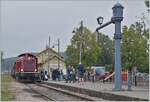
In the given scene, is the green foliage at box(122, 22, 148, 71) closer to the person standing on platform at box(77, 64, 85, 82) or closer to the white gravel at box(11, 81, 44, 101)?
the person standing on platform at box(77, 64, 85, 82)

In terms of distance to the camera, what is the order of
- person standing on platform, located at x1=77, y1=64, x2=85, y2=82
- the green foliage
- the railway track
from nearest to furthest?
the railway track, person standing on platform, located at x1=77, y1=64, x2=85, y2=82, the green foliage

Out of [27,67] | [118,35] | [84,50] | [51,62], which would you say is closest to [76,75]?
[27,67]

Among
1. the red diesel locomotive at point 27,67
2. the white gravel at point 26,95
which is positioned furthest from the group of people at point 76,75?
the white gravel at point 26,95

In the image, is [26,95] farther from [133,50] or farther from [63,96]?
[133,50]

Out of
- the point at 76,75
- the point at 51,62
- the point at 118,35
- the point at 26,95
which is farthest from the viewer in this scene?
the point at 51,62

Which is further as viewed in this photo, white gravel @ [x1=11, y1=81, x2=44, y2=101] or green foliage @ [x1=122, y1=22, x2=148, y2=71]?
green foliage @ [x1=122, y1=22, x2=148, y2=71]

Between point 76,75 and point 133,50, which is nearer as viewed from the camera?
point 76,75

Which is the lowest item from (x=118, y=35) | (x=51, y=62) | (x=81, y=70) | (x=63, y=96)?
(x=63, y=96)

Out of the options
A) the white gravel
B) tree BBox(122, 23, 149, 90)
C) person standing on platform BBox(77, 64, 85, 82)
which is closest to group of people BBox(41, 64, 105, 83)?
person standing on platform BBox(77, 64, 85, 82)

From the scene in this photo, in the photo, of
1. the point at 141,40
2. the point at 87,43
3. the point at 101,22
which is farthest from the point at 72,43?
the point at 101,22

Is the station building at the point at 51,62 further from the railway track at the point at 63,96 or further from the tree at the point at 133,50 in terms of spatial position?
the railway track at the point at 63,96

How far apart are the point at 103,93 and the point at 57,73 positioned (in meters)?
33.9

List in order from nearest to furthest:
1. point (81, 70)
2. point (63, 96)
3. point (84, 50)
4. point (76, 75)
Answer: point (63, 96)
point (81, 70)
point (76, 75)
point (84, 50)

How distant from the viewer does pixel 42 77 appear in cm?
6222
